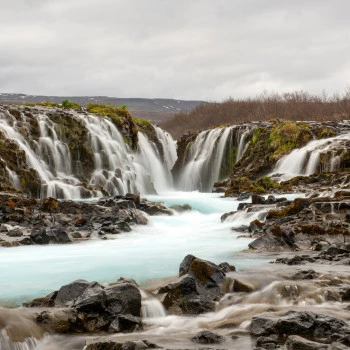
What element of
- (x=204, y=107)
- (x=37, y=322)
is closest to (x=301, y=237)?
(x=37, y=322)

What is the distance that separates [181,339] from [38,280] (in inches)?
177

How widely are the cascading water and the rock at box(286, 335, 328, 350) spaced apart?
3393cm

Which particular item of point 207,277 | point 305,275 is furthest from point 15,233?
point 305,275

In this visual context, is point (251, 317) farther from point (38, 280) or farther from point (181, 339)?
point (38, 280)

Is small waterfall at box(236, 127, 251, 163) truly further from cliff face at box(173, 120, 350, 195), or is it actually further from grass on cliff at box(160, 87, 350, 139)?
grass on cliff at box(160, 87, 350, 139)

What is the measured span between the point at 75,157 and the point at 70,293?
23.4 m

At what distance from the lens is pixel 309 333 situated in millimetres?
6316

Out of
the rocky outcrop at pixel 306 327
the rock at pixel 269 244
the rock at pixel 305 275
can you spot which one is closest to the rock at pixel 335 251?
the rock at pixel 269 244

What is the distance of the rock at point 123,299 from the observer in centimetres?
732

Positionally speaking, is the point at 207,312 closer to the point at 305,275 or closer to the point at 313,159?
the point at 305,275

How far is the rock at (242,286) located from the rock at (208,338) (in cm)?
230

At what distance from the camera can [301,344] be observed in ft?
19.0

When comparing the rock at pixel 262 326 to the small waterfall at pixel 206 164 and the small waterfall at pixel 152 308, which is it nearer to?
the small waterfall at pixel 152 308

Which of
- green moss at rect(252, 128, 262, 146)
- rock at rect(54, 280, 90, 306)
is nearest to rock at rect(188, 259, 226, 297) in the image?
rock at rect(54, 280, 90, 306)
